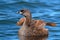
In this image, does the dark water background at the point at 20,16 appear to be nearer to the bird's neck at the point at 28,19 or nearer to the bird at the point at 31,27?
the bird at the point at 31,27

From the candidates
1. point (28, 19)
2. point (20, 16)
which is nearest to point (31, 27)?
point (28, 19)

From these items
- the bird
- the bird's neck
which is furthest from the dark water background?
the bird's neck

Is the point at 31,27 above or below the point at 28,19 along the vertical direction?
below

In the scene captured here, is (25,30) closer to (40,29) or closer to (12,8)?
(40,29)

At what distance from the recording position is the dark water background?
12.9m

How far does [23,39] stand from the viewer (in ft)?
40.8

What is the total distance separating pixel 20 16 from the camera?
15.2 metres

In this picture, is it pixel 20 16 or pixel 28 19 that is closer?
pixel 28 19

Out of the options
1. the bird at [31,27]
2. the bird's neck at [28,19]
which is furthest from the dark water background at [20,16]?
the bird's neck at [28,19]

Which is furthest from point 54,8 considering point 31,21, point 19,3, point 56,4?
point 31,21

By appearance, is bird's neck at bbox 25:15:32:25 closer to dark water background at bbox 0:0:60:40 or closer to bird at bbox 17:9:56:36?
bird at bbox 17:9:56:36

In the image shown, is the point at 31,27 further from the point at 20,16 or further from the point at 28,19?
the point at 20,16

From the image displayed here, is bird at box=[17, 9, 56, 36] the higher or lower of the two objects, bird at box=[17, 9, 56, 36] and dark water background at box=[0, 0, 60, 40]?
the lower

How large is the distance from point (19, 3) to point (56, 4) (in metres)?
1.54
